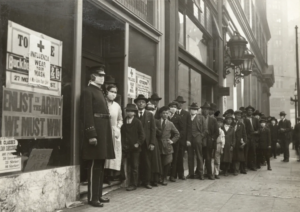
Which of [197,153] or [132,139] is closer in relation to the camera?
[132,139]

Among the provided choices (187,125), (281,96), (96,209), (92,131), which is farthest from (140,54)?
(281,96)

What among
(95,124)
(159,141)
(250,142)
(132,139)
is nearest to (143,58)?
(159,141)

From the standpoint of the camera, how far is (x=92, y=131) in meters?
5.61

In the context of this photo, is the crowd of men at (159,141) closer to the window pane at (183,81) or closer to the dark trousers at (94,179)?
the dark trousers at (94,179)

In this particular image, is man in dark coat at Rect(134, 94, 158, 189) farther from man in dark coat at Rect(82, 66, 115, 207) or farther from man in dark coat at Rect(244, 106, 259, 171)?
man in dark coat at Rect(244, 106, 259, 171)

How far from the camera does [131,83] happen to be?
8.81 metres

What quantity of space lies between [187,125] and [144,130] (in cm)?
179

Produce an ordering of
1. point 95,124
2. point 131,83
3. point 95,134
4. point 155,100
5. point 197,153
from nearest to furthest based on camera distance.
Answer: point 95,134 → point 95,124 → point 155,100 → point 131,83 → point 197,153

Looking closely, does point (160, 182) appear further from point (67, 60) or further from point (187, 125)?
point (67, 60)

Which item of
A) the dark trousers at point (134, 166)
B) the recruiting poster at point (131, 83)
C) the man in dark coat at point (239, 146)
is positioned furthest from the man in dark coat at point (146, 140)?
the man in dark coat at point (239, 146)

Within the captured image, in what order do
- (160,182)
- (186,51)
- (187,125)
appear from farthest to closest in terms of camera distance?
(186,51), (187,125), (160,182)

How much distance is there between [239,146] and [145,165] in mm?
4088

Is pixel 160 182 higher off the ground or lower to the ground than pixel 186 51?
lower

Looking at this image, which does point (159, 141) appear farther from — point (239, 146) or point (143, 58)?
point (239, 146)
